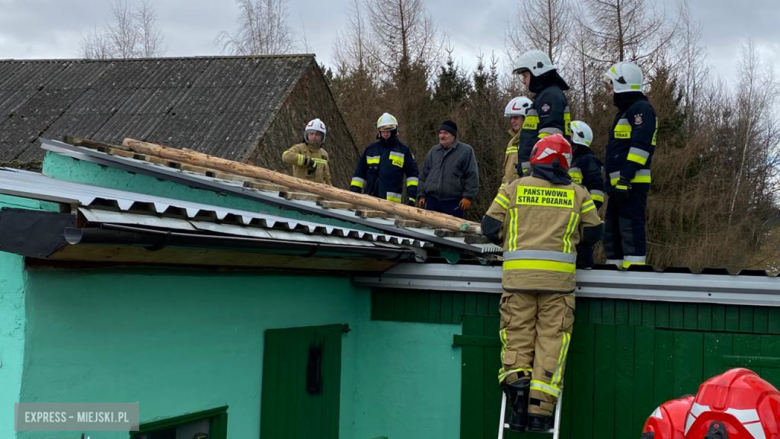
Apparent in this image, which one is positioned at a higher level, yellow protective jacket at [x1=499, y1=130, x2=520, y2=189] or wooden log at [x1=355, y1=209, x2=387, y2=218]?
yellow protective jacket at [x1=499, y1=130, x2=520, y2=189]

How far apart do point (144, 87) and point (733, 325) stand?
19.1 metres

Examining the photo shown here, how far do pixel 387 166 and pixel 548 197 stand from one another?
4514mm

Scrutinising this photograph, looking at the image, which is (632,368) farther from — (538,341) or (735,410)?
(735,410)

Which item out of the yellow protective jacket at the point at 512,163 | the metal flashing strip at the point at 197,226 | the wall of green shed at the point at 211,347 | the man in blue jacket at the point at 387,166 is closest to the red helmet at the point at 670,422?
the metal flashing strip at the point at 197,226

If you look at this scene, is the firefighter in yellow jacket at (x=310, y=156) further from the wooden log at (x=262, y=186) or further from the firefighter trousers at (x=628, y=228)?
the firefighter trousers at (x=628, y=228)

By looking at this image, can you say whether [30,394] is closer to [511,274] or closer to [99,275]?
[99,275]

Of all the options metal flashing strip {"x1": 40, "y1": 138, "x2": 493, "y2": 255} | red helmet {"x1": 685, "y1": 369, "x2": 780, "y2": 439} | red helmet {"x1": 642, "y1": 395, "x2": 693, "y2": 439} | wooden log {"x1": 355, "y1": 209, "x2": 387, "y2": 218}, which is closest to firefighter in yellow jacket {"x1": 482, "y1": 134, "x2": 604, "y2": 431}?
metal flashing strip {"x1": 40, "y1": 138, "x2": 493, "y2": 255}

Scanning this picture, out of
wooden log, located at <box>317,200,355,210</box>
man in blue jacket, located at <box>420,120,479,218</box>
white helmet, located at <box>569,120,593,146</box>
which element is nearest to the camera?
wooden log, located at <box>317,200,355,210</box>

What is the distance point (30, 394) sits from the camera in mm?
3924

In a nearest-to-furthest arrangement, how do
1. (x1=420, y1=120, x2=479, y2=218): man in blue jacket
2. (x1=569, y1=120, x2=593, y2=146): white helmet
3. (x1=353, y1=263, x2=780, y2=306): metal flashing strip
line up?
(x1=353, y1=263, x2=780, y2=306): metal flashing strip
(x1=569, y1=120, x2=593, y2=146): white helmet
(x1=420, y1=120, x2=479, y2=218): man in blue jacket

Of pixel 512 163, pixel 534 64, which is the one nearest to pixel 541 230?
pixel 534 64

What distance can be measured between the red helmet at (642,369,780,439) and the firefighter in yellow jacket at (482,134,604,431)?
200cm

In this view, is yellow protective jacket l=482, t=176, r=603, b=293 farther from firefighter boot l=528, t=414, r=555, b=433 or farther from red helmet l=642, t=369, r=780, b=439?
red helmet l=642, t=369, r=780, b=439

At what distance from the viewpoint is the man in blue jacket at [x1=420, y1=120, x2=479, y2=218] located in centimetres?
939
